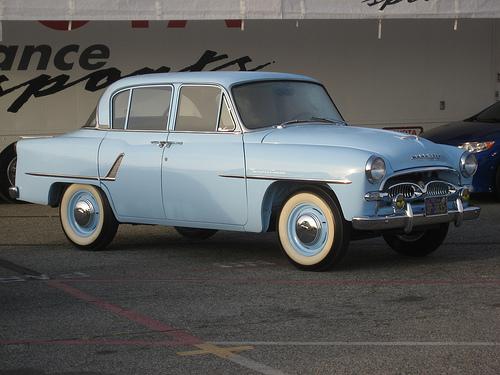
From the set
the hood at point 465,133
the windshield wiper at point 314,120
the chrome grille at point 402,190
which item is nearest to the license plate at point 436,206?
the chrome grille at point 402,190

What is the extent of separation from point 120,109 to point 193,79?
88 cm

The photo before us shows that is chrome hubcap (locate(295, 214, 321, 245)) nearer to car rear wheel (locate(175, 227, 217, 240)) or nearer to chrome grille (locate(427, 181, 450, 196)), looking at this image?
chrome grille (locate(427, 181, 450, 196))

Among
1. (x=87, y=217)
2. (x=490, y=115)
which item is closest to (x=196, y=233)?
(x=87, y=217)

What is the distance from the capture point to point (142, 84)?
34.1ft

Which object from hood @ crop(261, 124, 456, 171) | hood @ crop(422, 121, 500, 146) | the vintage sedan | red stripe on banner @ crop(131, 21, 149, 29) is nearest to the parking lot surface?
the vintage sedan

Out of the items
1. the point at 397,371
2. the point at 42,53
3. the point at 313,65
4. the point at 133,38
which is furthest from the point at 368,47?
the point at 397,371

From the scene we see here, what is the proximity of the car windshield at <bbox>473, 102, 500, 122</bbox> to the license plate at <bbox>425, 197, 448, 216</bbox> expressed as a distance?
5977 mm

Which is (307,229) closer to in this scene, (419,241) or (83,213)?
(419,241)

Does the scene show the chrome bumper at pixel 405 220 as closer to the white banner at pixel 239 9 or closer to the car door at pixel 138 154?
the car door at pixel 138 154

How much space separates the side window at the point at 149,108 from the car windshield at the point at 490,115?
19.9 ft

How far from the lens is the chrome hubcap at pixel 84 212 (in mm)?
10453

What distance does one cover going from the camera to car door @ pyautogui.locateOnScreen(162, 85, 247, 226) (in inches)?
367

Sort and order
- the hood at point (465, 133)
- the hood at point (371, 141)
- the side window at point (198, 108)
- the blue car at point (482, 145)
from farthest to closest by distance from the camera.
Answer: the hood at point (465, 133)
the blue car at point (482, 145)
the side window at point (198, 108)
the hood at point (371, 141)

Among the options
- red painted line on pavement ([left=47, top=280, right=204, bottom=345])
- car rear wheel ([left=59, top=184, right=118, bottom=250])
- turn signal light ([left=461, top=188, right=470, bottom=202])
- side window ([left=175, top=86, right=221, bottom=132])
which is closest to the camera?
red painted line on pavement ([left=47, top=280, right=204, bottom=345])
